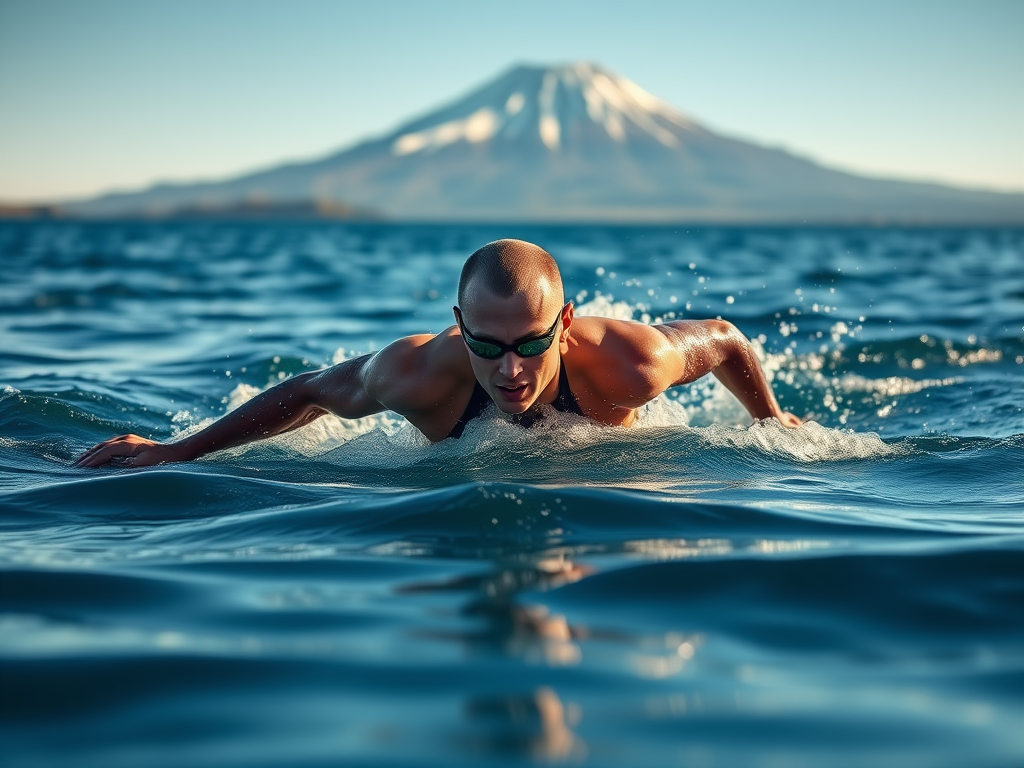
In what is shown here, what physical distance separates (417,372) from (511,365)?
0.55 metres

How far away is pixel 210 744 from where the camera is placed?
7.02 feet

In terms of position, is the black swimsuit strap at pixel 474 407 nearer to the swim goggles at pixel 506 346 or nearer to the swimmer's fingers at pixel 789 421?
the swim goggles at pixel 506 346

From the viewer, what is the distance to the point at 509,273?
4.40 meters

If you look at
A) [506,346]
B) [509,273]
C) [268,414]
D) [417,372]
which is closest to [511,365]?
[506,346]

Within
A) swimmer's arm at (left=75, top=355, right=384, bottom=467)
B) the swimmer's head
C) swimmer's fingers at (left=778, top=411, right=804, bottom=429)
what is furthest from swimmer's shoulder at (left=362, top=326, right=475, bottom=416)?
swimmer's fingers at (left=778, top=411, right=804, bottom=429)

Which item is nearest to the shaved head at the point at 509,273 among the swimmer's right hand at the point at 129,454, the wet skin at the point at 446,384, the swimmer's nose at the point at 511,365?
the wet skin at the point at 446,384

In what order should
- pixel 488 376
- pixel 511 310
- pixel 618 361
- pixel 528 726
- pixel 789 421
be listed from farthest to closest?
pixel 789 421 < pixel 618 361 < pixel 488 376 < pixel 511 310 < pixel 528 726

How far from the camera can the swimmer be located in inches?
176

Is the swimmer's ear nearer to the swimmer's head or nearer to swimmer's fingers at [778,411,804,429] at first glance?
the swimmer's head

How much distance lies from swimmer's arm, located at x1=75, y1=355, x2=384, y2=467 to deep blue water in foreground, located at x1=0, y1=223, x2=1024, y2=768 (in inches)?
5.0

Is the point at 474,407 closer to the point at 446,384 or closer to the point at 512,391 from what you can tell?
the point at 446,384

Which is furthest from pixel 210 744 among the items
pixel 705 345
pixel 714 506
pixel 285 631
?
pixel 705 345

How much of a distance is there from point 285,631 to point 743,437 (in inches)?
123

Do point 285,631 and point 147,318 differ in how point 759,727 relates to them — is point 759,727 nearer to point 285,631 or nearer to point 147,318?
point 285,631
